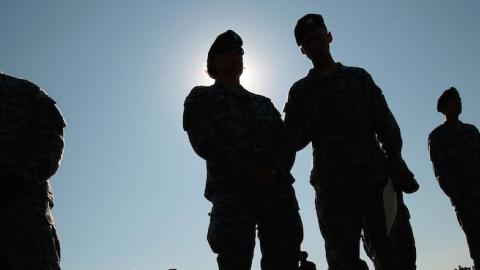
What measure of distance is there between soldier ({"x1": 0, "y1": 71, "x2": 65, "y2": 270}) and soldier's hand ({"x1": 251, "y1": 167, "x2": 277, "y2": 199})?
1530mm

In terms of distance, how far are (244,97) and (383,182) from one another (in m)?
1.26

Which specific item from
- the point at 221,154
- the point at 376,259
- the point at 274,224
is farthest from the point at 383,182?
the point at 221,154

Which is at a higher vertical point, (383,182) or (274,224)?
(383,182)

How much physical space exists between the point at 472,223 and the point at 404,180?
3.76 meters

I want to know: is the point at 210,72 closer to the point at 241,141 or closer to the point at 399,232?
the point at 241,141

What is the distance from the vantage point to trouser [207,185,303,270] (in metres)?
3.42

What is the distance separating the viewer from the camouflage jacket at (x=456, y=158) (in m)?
7.01

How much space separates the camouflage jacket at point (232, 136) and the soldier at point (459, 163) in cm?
399

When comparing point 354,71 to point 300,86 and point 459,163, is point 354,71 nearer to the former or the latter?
point 300,86

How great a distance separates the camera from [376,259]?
3.72 metres

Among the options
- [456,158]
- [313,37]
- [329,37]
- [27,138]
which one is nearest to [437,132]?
[456,158]

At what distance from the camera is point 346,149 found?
12.6ft

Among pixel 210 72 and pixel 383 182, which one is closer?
pixel 383 182

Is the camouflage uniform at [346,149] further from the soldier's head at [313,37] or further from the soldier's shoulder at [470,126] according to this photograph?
the soldier's shoulder at [470,126]
